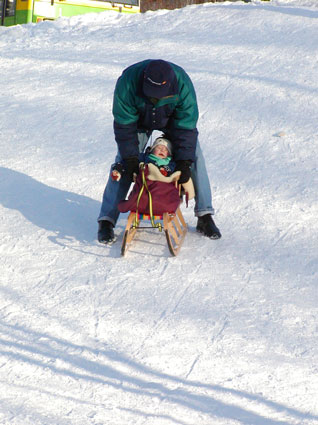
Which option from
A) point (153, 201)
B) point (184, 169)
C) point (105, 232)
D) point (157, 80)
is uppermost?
point (157, 80)

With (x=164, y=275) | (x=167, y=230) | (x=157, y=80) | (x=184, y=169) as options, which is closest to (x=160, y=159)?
(x=184, y=169)

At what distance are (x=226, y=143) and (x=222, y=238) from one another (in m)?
2.43

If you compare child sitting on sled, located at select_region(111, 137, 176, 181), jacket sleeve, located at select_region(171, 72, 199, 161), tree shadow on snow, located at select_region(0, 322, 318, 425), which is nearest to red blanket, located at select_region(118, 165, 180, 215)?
child sitting on sled, located at select_region(111, 137, 176, 181)

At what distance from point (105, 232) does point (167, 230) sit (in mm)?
541

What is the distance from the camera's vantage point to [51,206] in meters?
5.61

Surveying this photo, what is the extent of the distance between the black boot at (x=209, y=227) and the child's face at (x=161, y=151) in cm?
60

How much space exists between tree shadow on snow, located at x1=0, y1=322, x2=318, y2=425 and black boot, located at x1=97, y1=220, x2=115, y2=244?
1294mm

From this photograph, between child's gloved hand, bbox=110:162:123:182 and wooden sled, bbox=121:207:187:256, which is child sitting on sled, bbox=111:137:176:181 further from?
wooden sled, bbox=121:207:187:256

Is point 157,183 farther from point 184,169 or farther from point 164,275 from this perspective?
point 164,275

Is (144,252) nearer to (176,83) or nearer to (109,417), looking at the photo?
(176,83)

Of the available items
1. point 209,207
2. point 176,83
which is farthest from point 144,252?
point 176,83

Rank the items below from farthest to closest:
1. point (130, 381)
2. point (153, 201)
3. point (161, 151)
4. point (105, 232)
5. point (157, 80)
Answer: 1. point (105, 232)
2. point (161, 151)
3. point (153, 201)
4. point (157, 80)
5. point (130, 381)

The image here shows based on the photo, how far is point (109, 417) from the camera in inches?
109

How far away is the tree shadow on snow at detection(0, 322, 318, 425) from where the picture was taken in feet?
9.23
